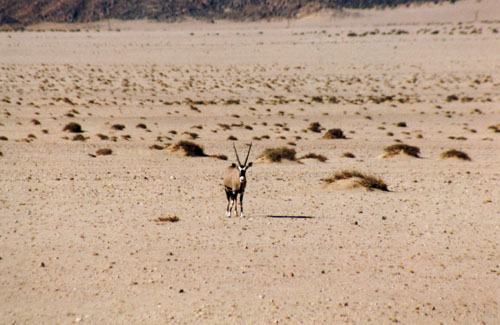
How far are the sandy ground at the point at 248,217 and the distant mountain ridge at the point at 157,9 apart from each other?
475 ft

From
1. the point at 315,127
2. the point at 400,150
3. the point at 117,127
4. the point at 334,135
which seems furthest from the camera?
Answer: the point at 315,127

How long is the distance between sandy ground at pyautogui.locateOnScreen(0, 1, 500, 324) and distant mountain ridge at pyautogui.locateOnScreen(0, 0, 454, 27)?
145m

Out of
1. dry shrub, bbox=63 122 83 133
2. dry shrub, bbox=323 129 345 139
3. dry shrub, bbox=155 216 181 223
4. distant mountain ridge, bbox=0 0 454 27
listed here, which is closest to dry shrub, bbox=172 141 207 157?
dry shrub, bbox=323 129 345 139

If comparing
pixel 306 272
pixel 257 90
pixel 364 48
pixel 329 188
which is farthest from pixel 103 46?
pixel 306 272

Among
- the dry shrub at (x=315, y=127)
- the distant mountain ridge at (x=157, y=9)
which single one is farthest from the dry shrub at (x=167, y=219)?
the distant mountain ridge at (x=157, y=9)

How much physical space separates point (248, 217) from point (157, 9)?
612 feet

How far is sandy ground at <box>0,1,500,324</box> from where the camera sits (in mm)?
10031

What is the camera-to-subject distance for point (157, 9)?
193750 mm

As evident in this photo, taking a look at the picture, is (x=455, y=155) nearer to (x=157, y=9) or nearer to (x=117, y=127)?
(x=117, y=127)

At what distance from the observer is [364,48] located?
99.6 metres

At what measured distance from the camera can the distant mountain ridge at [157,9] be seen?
190m

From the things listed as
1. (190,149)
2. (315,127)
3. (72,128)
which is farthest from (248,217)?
(315,127)

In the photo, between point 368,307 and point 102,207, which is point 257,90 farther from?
point 368,307

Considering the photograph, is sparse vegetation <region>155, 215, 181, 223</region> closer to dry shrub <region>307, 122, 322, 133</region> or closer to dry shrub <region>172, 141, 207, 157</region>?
dry shrub <region>172, 141, 207, 157</region>
